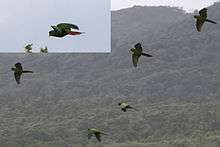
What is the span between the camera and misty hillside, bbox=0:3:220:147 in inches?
383

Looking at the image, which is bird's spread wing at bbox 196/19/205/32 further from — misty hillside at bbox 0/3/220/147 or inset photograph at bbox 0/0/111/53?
misty hillside at bbox 0/3/220/147

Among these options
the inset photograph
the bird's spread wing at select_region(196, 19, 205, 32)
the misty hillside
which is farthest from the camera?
the misty hillside

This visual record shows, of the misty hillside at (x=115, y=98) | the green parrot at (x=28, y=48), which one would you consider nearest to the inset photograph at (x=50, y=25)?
the green parrot at (x=28, y=48)

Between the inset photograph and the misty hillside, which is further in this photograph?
the misty hillside

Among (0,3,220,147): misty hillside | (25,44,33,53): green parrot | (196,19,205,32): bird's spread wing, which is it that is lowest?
(0,3,220,147): misty hillside

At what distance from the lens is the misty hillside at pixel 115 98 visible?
31.9 feet

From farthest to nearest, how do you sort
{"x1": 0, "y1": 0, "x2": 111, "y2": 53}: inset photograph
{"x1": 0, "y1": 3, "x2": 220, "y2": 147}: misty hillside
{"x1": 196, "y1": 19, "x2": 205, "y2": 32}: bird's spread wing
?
{"x1": 0, "y1": 3, "x2": 220, "y2": 147}: misty hillside
{"x1": 0, "y1": 0, "x2": 111, "y2": 53}: inset photograph
{"x1": 196, "y1": 19, "x2": 205, "y2": 32}: bird's spread wing

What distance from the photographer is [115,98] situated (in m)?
9.95

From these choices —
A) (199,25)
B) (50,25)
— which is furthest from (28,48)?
(199,25)

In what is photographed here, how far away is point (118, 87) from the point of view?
32.9 feet

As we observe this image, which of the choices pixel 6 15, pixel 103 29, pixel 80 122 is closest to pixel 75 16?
pixel 103 29

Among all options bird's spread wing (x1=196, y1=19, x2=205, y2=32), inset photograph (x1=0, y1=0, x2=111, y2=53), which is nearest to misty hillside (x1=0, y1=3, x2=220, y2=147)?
inset photograph (x1=0, y1=0, x2=111, y2=53)

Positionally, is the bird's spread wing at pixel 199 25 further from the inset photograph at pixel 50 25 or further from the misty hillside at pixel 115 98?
the misty hillside at pixel 115 98

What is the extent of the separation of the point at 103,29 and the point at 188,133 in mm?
5186
